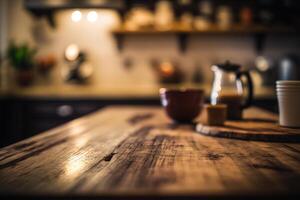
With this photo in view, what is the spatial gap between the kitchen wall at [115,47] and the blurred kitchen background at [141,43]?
1 cm

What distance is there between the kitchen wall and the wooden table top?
2.77 metres

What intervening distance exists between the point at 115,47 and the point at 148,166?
10.8 feet

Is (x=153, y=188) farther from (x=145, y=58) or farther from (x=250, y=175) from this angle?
(x=145, y=58)

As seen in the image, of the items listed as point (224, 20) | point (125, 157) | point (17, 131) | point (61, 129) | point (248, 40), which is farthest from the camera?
point (248, 40)

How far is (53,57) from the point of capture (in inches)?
152

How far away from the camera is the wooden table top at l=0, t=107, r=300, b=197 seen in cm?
54

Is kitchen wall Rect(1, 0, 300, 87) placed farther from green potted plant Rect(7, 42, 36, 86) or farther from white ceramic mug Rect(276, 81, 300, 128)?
white ceramic mug Rect(276, 81, 300, 128)

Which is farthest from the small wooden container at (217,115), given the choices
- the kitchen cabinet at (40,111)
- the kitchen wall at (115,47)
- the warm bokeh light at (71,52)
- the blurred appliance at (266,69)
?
the warm bokeh light at (71,52)

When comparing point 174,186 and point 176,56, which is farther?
point 176,56

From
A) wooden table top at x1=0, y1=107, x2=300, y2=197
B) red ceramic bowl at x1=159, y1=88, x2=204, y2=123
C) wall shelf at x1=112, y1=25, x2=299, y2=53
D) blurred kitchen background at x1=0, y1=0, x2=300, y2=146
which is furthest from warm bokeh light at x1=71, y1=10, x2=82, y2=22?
wooden table top at x1=0, y1=107, x2=300, y2=197

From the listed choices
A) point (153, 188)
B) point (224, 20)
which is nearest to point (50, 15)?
point (224, 20)

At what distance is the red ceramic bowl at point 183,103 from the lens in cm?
139

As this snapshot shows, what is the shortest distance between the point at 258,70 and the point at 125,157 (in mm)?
3107

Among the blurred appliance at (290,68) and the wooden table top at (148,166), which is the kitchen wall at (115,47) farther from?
the wooden table top at (148,166)
